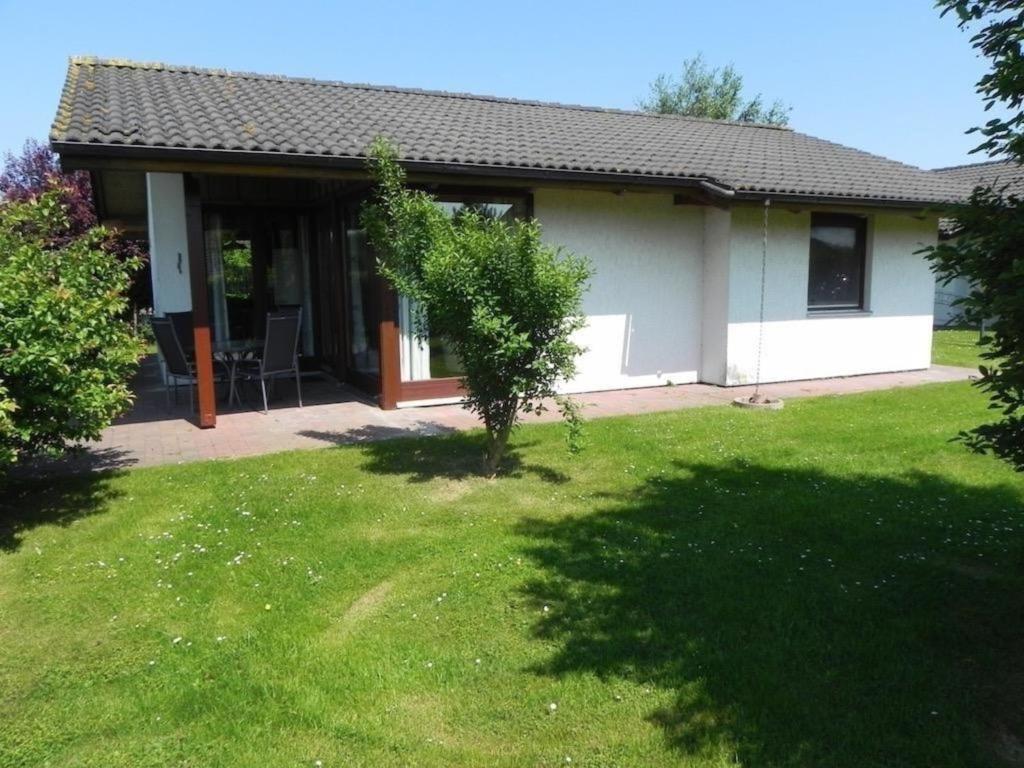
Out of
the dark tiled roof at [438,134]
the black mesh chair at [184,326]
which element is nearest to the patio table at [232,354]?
the black mesh chair at [184,326]

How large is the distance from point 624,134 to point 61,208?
8.89m

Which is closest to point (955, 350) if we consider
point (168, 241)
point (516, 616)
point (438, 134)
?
point (438, 134)

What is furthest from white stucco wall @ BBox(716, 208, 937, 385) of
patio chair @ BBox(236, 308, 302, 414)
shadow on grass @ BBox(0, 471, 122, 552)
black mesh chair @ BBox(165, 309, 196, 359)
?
shadow on grass @ BBox(0, 471, 122, 552)

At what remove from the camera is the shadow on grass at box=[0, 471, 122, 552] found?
5258 millimetres

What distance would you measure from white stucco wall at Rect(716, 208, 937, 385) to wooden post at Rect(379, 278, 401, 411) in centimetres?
478

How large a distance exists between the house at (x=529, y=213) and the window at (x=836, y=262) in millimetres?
32

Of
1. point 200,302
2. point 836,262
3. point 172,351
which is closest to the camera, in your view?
point 200,302

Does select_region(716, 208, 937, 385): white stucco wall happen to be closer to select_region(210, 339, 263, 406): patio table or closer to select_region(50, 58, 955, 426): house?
select_region(50, 58, 955, 426): house

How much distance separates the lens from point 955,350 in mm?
15875

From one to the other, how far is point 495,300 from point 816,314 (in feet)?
25.1

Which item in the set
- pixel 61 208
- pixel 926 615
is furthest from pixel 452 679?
pixel 61 208

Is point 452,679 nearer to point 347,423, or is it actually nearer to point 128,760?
point 128,760

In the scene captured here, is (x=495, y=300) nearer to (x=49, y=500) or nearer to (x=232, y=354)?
(x=49, y=500)

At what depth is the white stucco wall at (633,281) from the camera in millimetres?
10117
